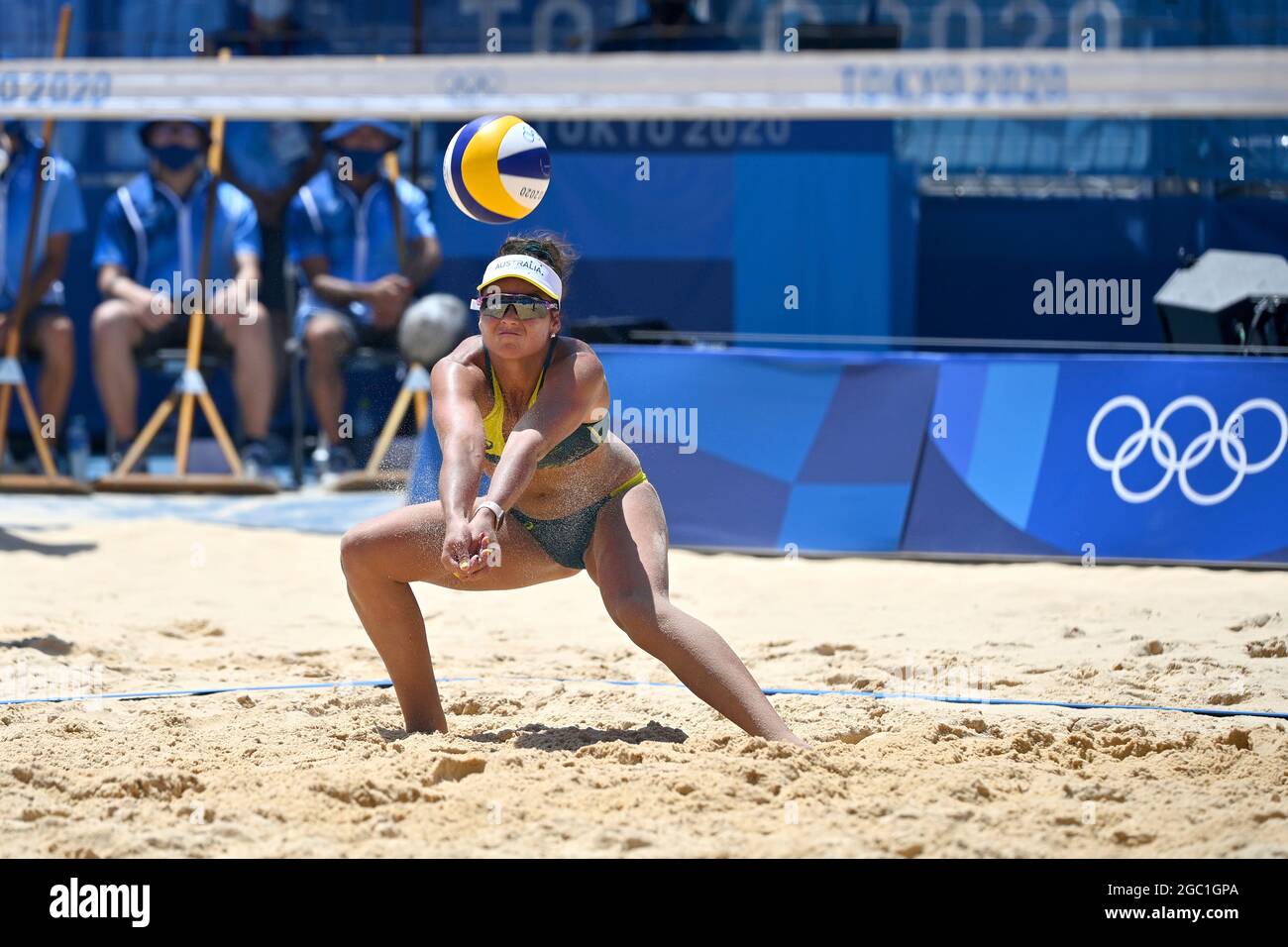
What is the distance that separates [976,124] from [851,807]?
26.0ft

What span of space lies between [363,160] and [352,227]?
1.49 ft

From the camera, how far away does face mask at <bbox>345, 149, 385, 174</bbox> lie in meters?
11.1

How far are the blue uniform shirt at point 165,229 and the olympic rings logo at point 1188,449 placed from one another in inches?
235

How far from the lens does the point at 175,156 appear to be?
36.5 feet

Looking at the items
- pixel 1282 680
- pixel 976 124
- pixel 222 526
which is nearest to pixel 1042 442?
pixel 1282 680

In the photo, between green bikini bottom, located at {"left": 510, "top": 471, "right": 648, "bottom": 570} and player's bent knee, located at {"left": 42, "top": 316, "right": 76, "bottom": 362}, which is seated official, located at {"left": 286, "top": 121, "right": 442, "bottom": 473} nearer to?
player's bent knee, located at {"left": 42, "top": 316, "right": 76, "bottom": 362}

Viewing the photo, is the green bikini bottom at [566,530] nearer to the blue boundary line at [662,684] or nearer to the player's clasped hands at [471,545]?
the player's clasped hands at [471,545]

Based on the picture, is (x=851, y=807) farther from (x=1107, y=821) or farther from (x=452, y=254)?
(x=452, y=254)

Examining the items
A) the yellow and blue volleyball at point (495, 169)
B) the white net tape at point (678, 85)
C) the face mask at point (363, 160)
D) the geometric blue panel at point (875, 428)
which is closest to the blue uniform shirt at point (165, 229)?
the face mask at point (363, 160)

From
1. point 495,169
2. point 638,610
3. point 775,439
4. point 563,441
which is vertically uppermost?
point 495,169

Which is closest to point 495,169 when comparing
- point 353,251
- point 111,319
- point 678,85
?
point 678,85

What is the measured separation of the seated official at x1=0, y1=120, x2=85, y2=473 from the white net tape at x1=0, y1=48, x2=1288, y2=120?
0.76 m

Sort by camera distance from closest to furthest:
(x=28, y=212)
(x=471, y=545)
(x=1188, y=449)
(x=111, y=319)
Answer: (x=471, y=545), (x=1188, y=449), (x=111, y=319), (x=28, y=212)

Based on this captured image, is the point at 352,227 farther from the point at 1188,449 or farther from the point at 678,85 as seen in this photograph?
the point at 1188,449
